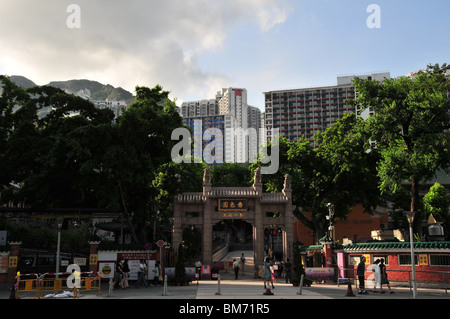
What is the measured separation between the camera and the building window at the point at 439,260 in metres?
23.3

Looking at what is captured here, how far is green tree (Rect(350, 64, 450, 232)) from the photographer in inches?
1110

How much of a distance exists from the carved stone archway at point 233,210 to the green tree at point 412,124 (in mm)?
8794

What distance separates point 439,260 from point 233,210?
16.1 m

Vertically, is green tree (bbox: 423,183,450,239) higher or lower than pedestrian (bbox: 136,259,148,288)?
higher

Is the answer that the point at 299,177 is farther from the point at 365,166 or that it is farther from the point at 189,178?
the point at 189,178

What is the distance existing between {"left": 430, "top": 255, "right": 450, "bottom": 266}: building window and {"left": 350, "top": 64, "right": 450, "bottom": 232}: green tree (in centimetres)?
578

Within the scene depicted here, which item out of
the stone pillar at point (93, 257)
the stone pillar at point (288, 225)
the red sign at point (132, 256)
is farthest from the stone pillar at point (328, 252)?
the stone pillar at point (93, 257)

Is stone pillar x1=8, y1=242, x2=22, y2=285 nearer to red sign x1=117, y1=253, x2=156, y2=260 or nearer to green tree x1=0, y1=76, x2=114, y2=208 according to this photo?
green tree x1=0, y1=76, x2=114, y2=208

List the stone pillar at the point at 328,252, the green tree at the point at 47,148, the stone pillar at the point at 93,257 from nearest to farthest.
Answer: the stone pillar at the point at 93,257 → the stone pillar at the point at 328,252 → the green tree at the point at 47,148

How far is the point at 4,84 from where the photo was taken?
33562mm

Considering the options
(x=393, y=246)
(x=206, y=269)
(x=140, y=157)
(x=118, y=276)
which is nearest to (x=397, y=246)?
(x=393, y=246)

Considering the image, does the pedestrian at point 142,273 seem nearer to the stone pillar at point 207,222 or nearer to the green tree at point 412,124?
the stone pillar at point 207,222

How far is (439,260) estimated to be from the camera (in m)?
23.6

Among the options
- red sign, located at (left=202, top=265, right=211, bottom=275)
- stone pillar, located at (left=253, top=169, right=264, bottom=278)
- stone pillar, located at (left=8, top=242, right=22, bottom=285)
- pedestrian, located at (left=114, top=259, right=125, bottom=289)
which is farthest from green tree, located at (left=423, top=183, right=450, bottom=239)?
stone pillar, located at (left=8, top=242, right=22, bottom=285)
